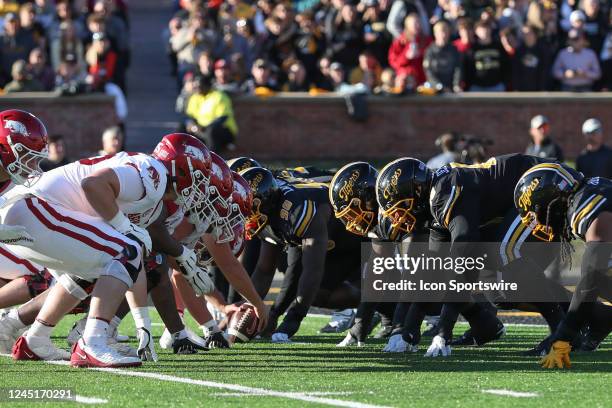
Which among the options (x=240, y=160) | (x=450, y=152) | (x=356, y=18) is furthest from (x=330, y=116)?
(x=240, y=160)

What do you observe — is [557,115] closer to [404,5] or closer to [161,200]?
[404,5]

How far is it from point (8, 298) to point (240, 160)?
7.18 feet

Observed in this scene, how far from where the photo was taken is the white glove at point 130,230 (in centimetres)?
823

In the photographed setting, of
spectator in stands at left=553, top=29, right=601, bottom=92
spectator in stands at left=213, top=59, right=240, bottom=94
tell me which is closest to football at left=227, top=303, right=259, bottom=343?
spectator in stands at left=213, top=59, right=240, bottom=94

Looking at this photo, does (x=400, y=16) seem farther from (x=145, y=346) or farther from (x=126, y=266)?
(x=126, y=266)

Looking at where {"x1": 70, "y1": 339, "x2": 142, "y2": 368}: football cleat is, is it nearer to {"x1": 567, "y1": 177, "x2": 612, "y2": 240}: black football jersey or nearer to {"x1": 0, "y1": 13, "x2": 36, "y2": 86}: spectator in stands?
{"x1": 567, "y1": 177, "x2": 612, "y2": 240}: black football jersey

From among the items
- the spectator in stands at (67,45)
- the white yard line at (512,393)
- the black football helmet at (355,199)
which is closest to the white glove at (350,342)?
the black football helmet at (355,199)

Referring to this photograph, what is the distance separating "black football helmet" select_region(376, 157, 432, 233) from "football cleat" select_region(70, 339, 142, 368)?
6.65 feet

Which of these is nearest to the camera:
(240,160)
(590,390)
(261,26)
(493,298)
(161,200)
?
(590,390)

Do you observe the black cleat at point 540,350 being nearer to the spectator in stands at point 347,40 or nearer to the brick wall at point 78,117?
the brick wall at point 78,117

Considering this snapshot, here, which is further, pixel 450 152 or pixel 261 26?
pixel 261 26

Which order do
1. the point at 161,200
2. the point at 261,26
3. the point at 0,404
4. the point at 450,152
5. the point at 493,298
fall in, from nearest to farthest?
the point at 0,404, the point at 161,200, the point at 493,298, the point at 450,152, the point at 261,26

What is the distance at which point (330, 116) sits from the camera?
20078mm

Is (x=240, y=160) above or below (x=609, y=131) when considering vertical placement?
above
